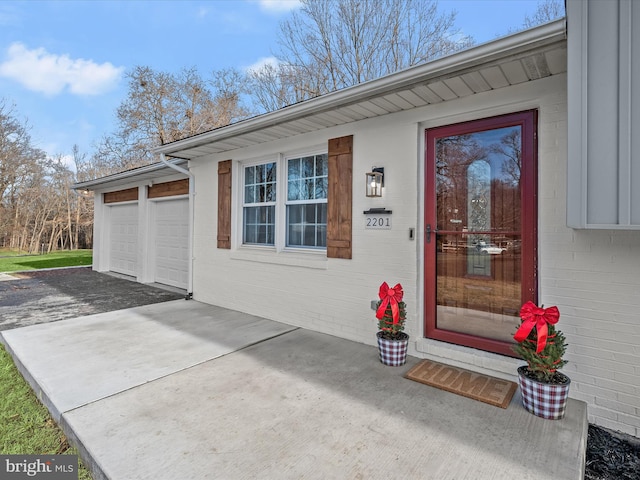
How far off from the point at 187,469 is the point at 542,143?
336 centimetres

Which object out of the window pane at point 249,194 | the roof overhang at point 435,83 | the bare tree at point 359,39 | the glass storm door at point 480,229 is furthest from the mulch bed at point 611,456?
the bare tree at point 359,39

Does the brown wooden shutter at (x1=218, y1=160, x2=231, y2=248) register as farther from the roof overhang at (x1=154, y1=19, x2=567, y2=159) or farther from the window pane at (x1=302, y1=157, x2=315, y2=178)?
the window pane at (x1=302, y1=157, x2=315, y2=178)

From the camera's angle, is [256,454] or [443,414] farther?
[443,414]

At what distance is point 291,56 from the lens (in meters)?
11.1

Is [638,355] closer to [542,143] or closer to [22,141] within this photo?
[542,143]

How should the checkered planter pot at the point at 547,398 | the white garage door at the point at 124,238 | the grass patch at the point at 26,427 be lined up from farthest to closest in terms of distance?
the white garage door at the point at 124,238
the checkered planter pot at the point at 547,398
the grass patch at the point at 26,427

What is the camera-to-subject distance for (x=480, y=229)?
309cm

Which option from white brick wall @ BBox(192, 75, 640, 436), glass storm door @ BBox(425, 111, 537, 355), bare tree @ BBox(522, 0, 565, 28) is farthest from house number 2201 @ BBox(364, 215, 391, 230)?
bare tree @ BBox(522, 0, 565, 28)

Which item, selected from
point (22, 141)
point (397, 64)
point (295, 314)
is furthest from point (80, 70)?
point (295, 314)

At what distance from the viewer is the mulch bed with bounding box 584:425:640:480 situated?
1.93m

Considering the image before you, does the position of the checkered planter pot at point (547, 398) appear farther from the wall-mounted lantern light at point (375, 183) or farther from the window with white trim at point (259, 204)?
the window with white trim at point (259, 204)

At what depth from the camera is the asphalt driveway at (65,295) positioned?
5000 mm

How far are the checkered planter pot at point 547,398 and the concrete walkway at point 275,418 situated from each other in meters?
0.06

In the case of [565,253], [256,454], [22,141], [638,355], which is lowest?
[256,454]
